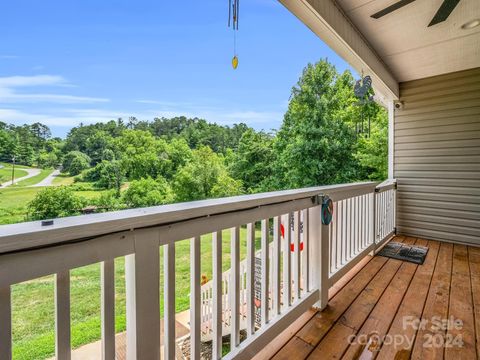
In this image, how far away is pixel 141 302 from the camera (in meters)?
0.87

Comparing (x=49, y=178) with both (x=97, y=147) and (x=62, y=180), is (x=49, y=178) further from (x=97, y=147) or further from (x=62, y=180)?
(x=97, y=147)

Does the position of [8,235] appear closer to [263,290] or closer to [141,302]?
[141,302]

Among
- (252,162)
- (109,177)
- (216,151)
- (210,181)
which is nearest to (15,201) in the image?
(109,177)

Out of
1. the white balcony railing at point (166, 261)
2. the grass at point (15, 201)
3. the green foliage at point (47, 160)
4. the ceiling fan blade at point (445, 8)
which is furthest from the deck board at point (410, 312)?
the green foliage at point (47, 160)

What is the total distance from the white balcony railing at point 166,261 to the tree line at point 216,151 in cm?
112

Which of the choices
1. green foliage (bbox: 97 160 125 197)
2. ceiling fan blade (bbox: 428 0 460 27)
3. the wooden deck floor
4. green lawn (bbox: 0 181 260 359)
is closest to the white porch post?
the wooden deck floor

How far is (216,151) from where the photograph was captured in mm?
9406

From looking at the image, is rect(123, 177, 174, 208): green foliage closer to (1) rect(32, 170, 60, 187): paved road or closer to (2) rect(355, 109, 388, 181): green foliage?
(1) rect(32, 170, 60, 187): paved road

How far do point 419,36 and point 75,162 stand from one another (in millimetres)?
3425

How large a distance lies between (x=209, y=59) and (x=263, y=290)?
46.5ft

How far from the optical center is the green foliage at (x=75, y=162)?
84.2 inches

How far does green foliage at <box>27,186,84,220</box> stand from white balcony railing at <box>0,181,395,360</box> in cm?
147

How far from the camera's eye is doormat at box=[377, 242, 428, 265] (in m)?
2.93

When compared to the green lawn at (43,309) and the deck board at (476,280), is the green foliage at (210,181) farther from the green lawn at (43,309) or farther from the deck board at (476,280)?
the deck board at (476,280)
